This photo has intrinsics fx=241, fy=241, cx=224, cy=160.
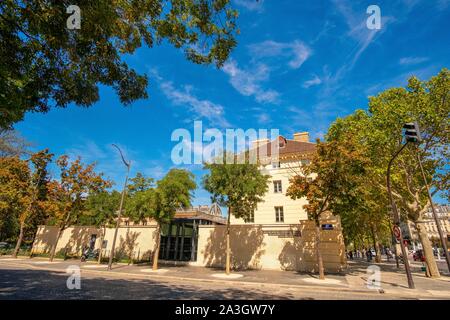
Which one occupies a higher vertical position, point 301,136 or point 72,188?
point 301,136

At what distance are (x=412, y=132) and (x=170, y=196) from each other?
16390 mm

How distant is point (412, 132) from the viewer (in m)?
10.8

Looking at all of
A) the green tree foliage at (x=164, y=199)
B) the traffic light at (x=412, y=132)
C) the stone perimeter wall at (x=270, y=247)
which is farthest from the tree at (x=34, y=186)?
the traffic light at (x=412, y=132)

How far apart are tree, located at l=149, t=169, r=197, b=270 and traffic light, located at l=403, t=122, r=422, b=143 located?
15225 mm

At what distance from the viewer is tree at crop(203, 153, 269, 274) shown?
59.3ft

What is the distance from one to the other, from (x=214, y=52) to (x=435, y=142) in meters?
21.4

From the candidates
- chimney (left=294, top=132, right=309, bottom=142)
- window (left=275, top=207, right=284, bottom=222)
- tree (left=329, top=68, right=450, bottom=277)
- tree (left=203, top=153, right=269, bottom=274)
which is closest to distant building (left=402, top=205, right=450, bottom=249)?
tree (left=329, top=68, right=450, bottom=277)

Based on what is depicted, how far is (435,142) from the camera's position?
19.0 meters

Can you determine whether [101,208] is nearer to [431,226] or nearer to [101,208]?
[101,208]

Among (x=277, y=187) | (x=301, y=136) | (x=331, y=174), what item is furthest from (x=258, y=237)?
(x=301, y=136)

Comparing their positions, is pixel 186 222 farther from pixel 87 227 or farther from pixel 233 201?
pixel 87 227

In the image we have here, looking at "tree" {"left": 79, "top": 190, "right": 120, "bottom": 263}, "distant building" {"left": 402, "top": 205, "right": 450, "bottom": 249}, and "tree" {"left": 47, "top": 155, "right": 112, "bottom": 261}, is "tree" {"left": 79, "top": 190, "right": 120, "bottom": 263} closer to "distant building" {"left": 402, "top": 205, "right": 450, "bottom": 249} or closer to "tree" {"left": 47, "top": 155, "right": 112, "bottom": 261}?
"tree" {"left": 47, "top": 155, "right": 112, "bottom": 261}

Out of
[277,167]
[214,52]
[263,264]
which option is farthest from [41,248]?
[214,52]

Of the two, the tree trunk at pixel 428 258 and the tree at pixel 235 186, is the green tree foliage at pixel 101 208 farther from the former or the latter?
the tree trunk at pixel 428 258
